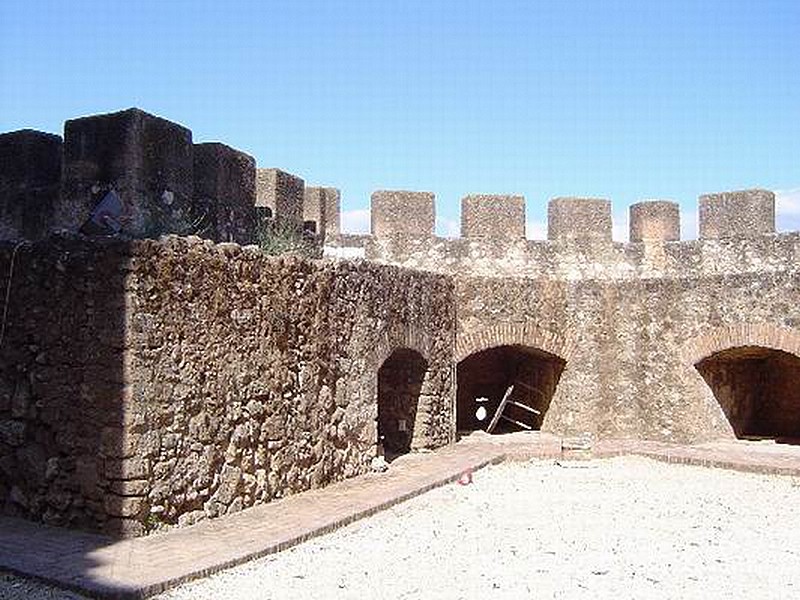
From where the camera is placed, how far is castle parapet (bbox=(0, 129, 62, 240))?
7.86m

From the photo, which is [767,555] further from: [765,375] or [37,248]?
[765,375]

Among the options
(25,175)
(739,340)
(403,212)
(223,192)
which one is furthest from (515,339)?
(25,175)

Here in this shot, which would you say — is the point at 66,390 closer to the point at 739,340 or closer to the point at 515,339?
the point at 515,339

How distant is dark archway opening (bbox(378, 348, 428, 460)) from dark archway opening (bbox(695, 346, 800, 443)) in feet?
16.9

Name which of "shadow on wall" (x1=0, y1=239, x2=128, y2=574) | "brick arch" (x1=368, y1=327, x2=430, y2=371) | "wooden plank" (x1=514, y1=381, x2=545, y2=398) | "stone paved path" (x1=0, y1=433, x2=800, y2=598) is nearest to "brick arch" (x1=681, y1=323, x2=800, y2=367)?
"stone paved path" (x1=0, y1=433, x2=800, y2=598)

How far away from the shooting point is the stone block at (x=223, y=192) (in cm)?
819

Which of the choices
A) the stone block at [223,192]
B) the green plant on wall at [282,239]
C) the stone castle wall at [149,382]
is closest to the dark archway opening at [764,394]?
the green plant on wall at [282,239]

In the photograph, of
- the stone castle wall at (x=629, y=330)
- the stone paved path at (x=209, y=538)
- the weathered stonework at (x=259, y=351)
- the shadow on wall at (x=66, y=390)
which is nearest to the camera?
the stone paved path at (x=209, y=538)

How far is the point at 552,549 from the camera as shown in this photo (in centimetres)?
610

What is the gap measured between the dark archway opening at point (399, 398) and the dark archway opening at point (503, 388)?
2690 mm

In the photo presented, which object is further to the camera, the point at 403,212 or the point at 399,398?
the point at 403,212

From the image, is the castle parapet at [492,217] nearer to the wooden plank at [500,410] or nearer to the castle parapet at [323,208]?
the castle parapet at [323,208]

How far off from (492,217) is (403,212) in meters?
1.63

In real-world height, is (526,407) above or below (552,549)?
above
